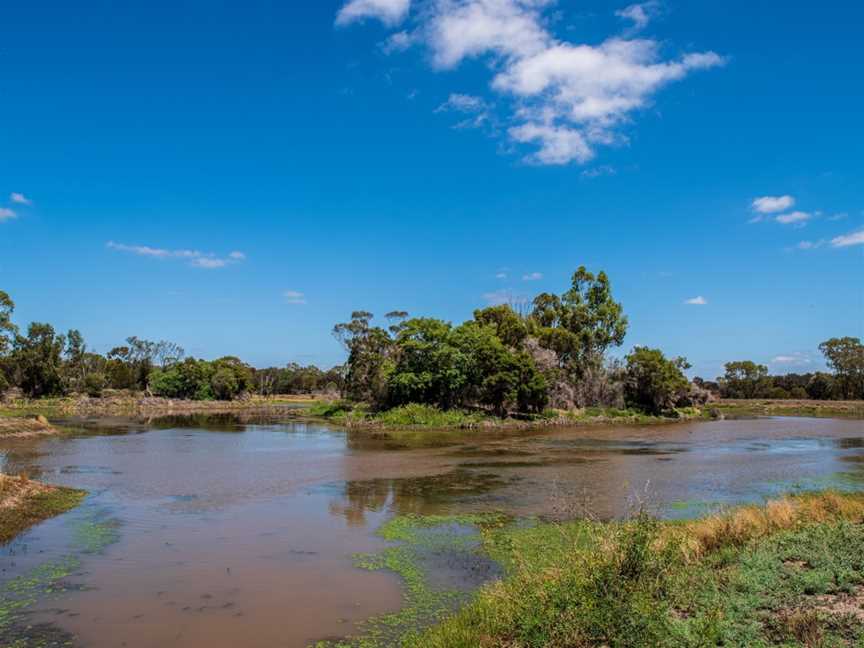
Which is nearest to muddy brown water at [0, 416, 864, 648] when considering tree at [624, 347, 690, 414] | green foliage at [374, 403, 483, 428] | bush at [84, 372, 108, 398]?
green foliage at [374, 403, 483, 428]

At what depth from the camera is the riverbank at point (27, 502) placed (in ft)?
49.7

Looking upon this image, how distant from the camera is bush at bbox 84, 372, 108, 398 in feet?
305

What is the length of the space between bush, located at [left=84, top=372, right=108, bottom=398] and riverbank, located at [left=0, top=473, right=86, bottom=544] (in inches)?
3277

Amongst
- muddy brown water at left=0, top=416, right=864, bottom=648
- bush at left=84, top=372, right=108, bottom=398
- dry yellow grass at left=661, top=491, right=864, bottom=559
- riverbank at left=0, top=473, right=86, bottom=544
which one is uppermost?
bush at left=84, top=372, right=108, bottom=398

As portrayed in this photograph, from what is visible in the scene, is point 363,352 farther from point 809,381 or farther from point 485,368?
point 809,381

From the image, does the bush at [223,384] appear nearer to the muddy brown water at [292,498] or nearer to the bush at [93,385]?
the bush at [93,385]

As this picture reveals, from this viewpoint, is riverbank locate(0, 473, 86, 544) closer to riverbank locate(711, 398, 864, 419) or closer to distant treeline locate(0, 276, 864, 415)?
distant treeline locate(0, 276, 864, 415)

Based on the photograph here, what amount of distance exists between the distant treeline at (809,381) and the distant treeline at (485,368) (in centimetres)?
23

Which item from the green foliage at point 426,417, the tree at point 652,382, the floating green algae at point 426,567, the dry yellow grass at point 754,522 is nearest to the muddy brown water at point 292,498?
the floating green algae at point 426,567

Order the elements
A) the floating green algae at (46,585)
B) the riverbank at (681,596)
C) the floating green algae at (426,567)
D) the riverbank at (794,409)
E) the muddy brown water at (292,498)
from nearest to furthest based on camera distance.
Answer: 1. the riverbank at (681,596)
2. the floating green algae at (46,585)
3. the floating green algae at (426,567)
4. the muddy brown water at (292,498)
5. the riverbank at (794,409)

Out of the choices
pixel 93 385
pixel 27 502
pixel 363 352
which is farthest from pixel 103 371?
pixel 27 502

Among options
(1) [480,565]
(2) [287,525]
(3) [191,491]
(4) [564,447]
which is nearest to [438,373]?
(4) [564,447]

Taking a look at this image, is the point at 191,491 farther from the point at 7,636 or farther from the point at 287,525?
the point at 7,636

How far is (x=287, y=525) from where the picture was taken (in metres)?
16.3
